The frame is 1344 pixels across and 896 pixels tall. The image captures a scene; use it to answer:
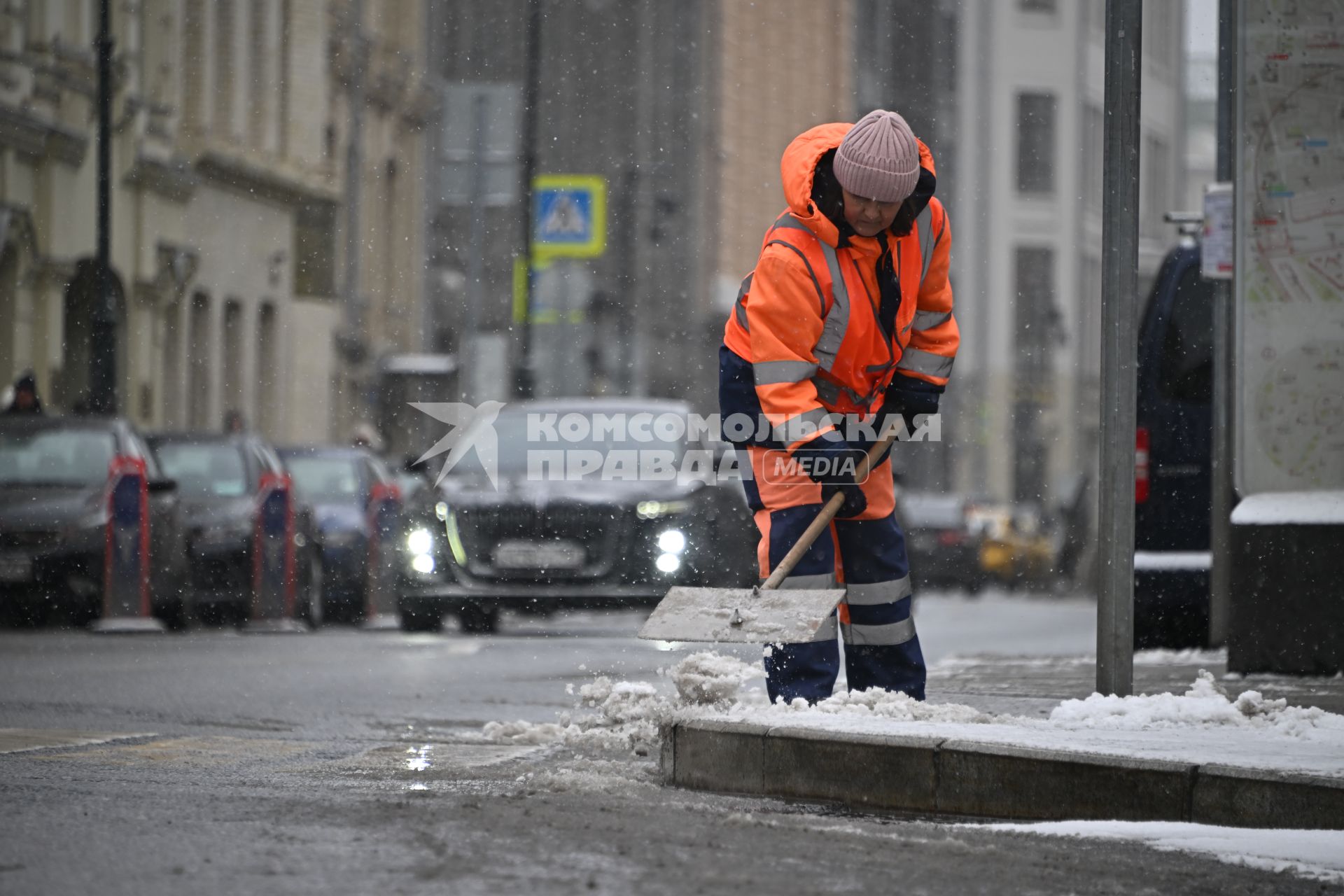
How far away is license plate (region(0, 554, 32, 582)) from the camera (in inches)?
657

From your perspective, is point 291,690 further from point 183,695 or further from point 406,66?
point 406,66

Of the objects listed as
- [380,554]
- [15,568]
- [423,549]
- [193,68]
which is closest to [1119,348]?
[423,549]

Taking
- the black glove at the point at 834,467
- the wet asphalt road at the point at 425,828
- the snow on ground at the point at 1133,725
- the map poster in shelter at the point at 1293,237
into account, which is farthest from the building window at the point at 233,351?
the snow on ground at the point at 1133,725

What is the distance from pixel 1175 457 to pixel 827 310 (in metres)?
6.17

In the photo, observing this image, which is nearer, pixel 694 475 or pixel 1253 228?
pixel 1253 228

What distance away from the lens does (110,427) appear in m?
17.6

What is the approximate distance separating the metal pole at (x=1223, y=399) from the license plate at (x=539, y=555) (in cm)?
367

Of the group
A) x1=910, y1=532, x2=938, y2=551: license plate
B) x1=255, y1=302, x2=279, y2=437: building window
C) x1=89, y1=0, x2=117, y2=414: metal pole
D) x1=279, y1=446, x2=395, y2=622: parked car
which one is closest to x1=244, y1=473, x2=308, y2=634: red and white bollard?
x1=279, y1=446, x2=395, y2=622: parked car

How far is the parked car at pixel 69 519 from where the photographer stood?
1673 centimetres

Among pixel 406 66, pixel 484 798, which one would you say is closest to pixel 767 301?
pixel 484 798

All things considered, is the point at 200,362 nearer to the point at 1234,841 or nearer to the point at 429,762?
the point at 429,762

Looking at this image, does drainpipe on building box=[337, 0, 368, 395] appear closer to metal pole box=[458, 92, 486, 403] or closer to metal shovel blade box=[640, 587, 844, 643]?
metal pole box=[458, 92, 486, 403]

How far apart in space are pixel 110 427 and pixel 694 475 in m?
4.26

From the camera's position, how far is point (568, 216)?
1219 inches
